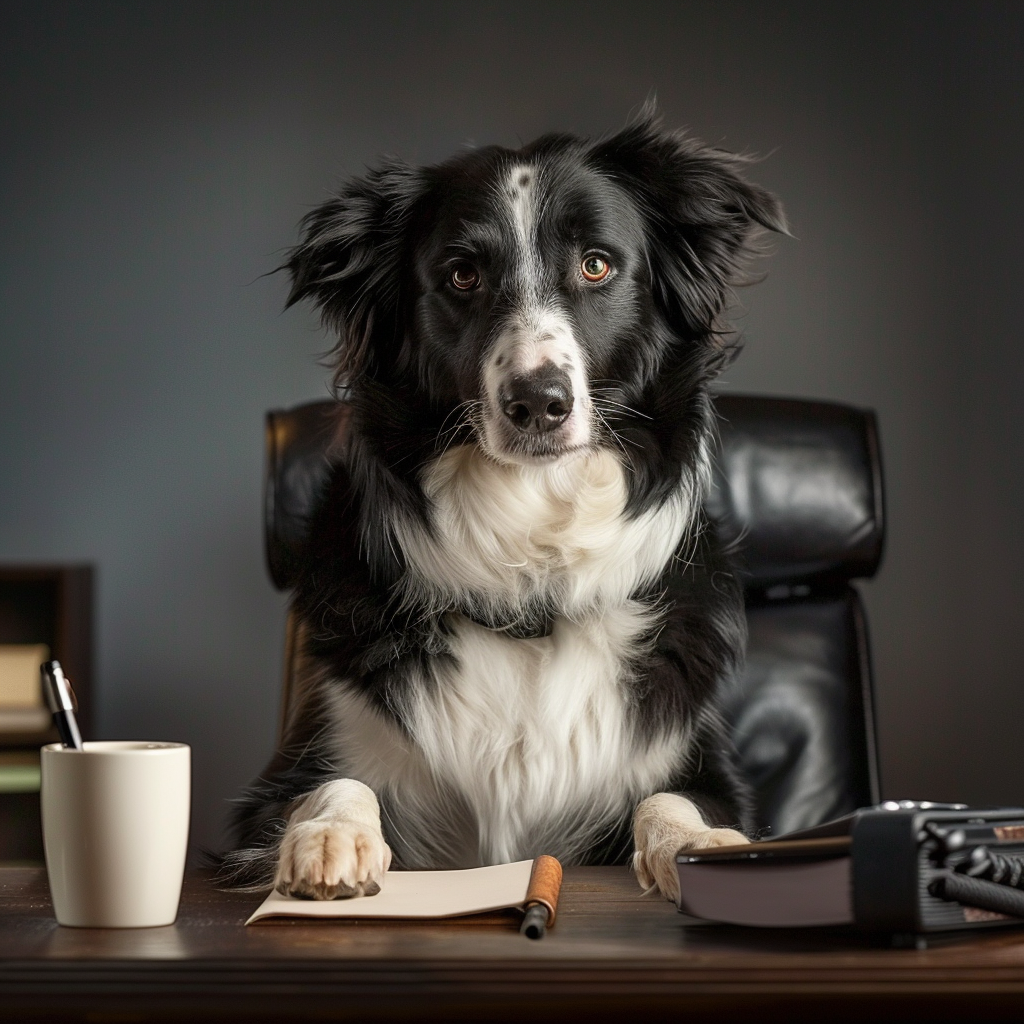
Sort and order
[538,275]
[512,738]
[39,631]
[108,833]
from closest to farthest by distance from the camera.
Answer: [108,833], [512,738], [538,275], [39,631]

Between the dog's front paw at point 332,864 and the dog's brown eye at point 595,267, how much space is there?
81 cm

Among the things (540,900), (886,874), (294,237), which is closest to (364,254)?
(540,900)

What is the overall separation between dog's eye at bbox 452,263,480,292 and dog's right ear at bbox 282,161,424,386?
125 millimetres

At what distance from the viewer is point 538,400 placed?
4.65 ft

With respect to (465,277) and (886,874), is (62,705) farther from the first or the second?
(465,277)

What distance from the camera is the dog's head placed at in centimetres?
147

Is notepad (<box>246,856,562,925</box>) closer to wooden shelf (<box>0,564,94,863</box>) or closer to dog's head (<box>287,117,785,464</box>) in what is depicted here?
dog's head (<box>287,117,785,464</box>)

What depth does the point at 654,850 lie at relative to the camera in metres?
1.08

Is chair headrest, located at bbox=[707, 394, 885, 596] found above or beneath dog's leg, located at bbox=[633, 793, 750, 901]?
above

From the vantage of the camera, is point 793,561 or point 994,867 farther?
point 793,561

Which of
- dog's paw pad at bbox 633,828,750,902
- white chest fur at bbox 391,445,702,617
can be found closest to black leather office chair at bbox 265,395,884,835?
white chest fur at bbox 391,445,702,617

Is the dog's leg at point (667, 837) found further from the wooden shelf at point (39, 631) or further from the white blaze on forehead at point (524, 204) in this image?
the wooden shelf at point (39, 631)

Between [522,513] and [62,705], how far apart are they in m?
0.79

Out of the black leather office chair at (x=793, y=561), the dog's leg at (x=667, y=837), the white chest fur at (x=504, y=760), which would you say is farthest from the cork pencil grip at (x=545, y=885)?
the black leather office chair at (x=793, y=561)
